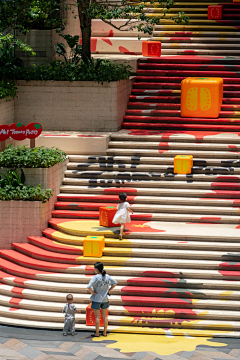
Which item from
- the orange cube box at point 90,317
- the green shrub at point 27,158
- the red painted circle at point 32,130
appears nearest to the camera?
the orange cube box at point 90,317

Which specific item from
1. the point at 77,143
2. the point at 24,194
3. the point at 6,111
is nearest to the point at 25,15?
the point at 6,111

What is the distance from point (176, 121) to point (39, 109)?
168 inches

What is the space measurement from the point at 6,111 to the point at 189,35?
8.41 meters

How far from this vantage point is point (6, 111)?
18.0 m

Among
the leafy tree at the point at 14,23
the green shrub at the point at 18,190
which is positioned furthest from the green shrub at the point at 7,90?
the green shrub at the point at 18,190

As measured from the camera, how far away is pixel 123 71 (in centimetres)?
1889

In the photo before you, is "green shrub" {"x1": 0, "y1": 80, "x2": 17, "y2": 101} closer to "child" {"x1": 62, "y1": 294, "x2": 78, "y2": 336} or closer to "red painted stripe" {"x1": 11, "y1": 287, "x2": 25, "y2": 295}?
"red painted stripe" {"x1": 11, "y1": 287, "x2": 25, "y2": 295}

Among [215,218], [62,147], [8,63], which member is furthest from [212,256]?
[8,63]

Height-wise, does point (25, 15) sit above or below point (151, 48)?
above

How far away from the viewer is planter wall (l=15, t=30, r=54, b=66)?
20.1 meters

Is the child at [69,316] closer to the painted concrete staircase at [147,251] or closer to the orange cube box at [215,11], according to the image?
the painted concrete staircase at [147,251]

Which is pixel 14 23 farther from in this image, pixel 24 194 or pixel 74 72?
pixel 24 194

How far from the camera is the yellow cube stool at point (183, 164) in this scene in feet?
52.9

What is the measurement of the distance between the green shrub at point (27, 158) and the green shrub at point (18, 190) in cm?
23
